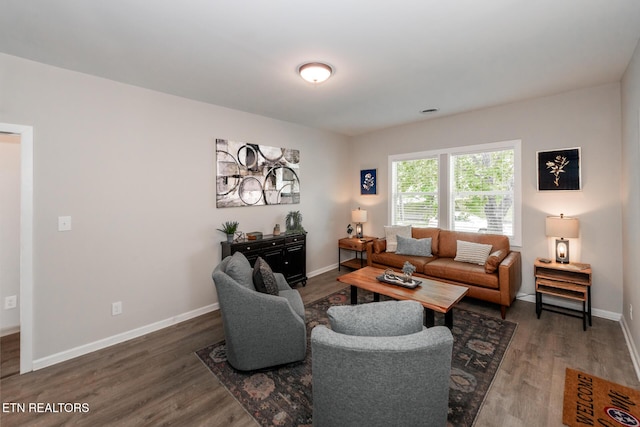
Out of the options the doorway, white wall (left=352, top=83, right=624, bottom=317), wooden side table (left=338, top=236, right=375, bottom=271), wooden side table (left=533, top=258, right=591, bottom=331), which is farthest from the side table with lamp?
the doorway

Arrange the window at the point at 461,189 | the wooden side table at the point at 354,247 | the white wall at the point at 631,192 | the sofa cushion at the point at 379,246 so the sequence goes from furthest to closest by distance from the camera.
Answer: the wooden side table at the point at 354,247 < the sofa cushion at the point at 379,246 < the window at the point at 461,189 < the white wall at the point at 631,192

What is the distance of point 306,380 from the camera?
2184 mm

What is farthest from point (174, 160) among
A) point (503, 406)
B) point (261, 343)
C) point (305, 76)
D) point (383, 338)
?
point (503, 406)

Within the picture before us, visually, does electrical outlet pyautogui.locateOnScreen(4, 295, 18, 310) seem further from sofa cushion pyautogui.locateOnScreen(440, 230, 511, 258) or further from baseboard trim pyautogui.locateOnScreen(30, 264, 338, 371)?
sofa cushion pyautogui.locateOnScreen(440, 230, 511, 258)

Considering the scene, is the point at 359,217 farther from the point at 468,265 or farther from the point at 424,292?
the point at 424,292

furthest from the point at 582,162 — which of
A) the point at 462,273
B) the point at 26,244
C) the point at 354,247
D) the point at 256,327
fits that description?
the point at 26,244

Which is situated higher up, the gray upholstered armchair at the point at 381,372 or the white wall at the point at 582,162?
the white wall at the point at 582,162

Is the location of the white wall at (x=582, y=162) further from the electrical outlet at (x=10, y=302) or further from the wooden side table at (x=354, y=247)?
the electrical outlet at (x=10, y=302)

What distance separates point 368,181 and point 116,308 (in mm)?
4416

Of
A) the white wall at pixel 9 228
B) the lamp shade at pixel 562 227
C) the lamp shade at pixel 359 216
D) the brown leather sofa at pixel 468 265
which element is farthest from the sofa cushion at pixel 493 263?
the white wall at pixel 9 228

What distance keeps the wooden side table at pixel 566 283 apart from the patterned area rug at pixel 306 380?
2.04 feet

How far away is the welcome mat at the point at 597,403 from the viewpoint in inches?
69.5

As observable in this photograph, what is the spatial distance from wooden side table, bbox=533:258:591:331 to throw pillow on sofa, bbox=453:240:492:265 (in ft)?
1.91

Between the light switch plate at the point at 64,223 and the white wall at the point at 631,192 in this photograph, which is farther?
the light switch plate at the point at 64,223
